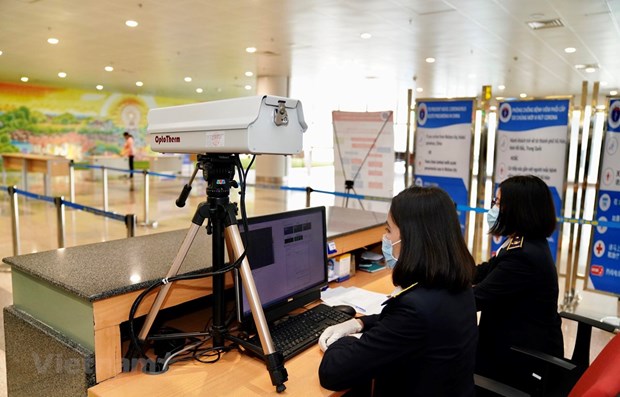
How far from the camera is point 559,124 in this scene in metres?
4.06

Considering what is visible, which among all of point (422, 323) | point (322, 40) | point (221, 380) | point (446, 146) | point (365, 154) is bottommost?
point (221, 380)

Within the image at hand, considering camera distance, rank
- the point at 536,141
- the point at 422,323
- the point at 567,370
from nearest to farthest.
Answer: the point at 422,323, the point at 567,370, the point at 536,141

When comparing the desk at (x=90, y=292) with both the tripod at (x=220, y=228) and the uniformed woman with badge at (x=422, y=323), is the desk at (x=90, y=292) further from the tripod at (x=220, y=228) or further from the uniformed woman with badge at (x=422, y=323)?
the uniformed woman with badge at (x=422, y=323)

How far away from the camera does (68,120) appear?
15789 millimetres

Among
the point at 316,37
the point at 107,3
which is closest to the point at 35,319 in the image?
the point at 107,3

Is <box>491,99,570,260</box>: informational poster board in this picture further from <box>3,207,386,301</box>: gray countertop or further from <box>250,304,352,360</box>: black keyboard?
<box>3,207,386,301</box>: gray countertop

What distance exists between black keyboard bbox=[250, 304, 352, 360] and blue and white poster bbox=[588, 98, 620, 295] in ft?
10.4

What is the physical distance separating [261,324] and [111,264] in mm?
573

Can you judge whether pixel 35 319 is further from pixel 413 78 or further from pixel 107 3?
pixel 413 78

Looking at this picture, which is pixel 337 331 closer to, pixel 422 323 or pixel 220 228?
pixel 422 323

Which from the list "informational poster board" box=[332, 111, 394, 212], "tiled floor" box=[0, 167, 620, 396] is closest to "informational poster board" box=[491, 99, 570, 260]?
"tiled floor" box=[0, 167, 620, 396]

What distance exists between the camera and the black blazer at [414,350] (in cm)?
123

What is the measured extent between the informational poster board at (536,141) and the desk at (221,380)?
11.4 feet

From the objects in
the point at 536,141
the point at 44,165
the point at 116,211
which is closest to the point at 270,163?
the point at 116,211
